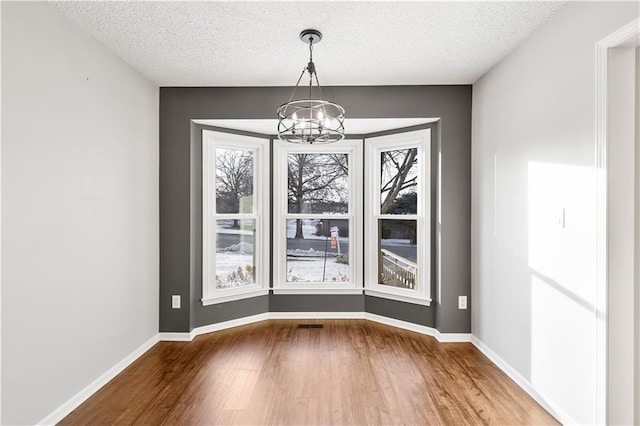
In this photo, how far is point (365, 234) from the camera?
4305mm

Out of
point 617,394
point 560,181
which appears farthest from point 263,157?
point 617,394

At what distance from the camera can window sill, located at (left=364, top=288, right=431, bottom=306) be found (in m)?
3.86

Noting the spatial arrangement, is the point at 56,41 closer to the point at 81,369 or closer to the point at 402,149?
the point at 81,369

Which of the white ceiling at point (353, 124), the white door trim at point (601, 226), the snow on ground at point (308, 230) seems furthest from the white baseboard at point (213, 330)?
the white ceiling at point (353, 124)

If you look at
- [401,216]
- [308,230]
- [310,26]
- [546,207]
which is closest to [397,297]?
[401,216]

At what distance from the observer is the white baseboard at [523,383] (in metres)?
2.26

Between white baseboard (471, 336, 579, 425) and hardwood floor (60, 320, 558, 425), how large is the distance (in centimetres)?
5

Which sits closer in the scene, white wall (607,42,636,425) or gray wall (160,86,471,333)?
white wall (607,42,636,425)

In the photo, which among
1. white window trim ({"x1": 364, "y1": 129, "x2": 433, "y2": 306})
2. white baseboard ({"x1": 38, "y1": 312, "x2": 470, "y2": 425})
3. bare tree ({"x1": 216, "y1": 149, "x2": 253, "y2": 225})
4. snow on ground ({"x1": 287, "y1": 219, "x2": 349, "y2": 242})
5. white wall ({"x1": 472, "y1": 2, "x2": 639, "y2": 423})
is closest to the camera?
white wall ({"x1": 472, "y1": 2, "x2": 639, "y2": 423})

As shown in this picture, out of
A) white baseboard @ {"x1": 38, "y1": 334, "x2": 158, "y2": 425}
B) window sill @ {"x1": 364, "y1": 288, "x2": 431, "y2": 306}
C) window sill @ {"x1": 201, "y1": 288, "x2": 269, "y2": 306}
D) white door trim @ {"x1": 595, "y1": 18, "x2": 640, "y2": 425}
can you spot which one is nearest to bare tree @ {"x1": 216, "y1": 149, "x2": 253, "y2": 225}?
window sill @ {"x1": 201, "y1": 288, "x2": 269, "y2": 306}

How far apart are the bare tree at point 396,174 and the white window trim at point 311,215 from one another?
0.95 ft

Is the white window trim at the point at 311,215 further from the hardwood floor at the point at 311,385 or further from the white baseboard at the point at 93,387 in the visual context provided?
the white baseboard at the point at 93,387

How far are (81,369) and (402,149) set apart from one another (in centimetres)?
364

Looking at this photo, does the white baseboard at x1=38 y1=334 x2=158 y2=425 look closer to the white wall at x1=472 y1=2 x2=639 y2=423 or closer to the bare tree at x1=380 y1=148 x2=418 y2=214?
the bare tree at x1=380 y1=148 x2=418 y2=214
